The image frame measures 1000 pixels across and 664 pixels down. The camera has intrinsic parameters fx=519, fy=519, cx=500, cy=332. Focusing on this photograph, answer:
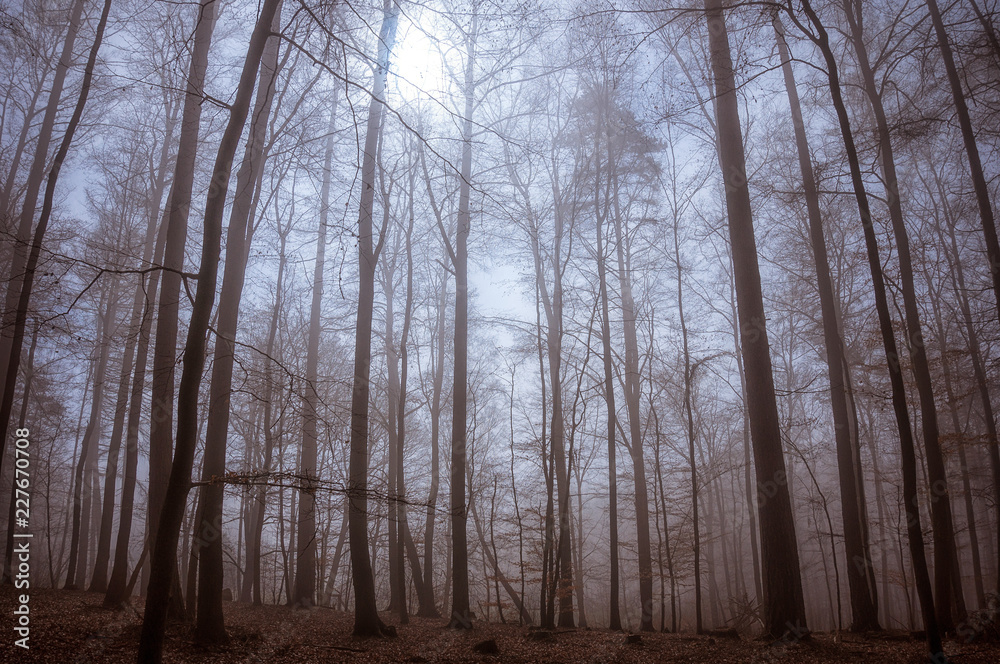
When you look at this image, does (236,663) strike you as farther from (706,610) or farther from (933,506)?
(706,610)

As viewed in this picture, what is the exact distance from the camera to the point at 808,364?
17391 mm

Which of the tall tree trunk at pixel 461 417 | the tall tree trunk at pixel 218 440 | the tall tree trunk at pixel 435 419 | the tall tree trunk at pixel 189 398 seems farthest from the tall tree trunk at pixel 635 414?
the tall tree trunk at pixel 189 398

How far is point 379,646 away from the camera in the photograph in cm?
693

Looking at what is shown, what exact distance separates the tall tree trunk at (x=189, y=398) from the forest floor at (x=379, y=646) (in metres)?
2.27

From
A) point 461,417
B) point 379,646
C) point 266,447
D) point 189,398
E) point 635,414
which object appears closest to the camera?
point 189,398

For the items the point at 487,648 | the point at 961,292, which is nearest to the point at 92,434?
the point at 487,648

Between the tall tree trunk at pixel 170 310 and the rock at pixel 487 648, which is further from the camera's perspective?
the tall tree trunk at pixel 170 310

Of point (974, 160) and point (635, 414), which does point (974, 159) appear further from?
point (635, 414)

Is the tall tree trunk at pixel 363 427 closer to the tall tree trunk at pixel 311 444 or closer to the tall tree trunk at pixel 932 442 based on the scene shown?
the tall tree trunk at pixel 311 444

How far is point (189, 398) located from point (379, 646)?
207 inches

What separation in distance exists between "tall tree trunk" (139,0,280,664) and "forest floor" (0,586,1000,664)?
2.27 metres

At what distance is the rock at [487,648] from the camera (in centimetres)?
674

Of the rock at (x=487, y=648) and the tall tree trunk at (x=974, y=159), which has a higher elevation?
the tall tree trunk at (x=974, y=159)

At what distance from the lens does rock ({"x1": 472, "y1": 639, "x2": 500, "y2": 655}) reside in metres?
6.74
